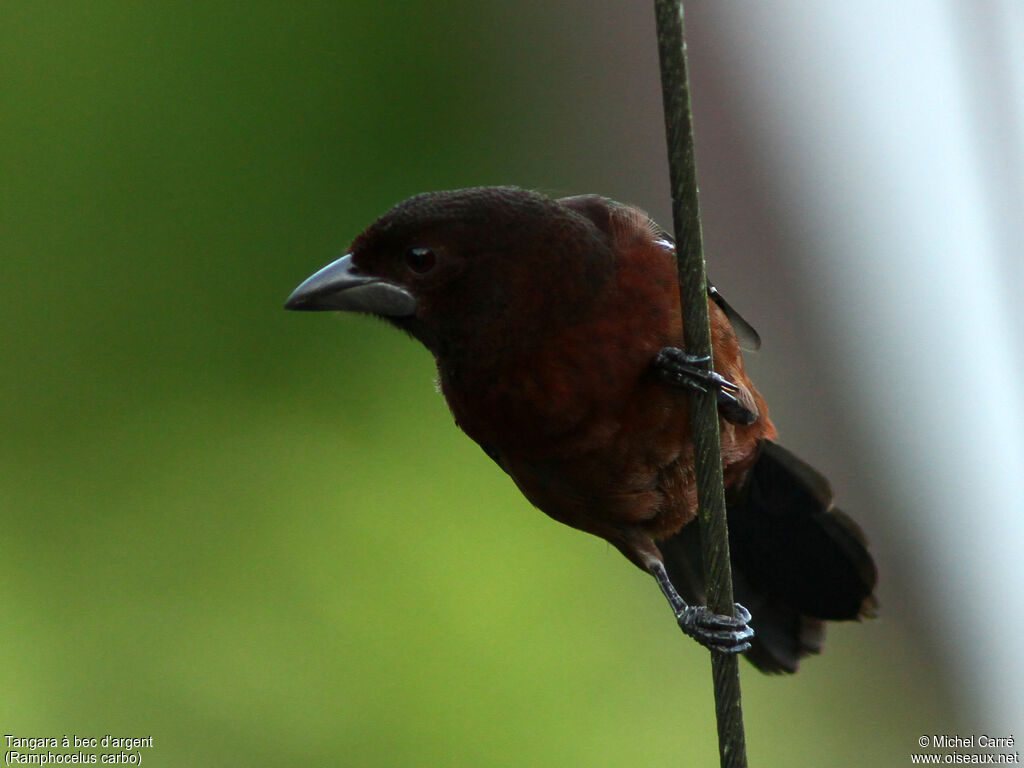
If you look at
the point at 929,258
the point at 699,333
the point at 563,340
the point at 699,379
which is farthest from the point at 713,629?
the point at 929,258

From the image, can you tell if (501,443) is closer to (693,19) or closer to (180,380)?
(180,380)

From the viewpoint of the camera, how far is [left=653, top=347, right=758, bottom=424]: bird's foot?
8.64ft

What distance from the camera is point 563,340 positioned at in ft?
9.62

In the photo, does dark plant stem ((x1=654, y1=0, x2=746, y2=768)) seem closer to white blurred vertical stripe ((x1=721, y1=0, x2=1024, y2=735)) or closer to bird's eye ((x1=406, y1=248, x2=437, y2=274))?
bird's eye ((x1=406, y1=248, x2=437, y2=274))

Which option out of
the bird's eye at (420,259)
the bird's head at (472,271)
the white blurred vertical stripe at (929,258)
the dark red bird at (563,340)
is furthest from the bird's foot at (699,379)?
the white blurred vertical stripe at (929,258)

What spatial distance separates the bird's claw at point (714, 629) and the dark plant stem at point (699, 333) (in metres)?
0.46

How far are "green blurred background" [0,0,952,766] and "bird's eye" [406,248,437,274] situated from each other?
2.79 meters

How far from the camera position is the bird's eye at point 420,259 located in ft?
10.1

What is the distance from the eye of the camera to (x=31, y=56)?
249 inches

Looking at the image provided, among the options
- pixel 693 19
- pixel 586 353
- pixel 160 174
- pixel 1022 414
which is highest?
pixel 693 19

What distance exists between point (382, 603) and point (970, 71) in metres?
3.81

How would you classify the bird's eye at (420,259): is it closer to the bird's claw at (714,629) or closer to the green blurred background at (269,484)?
the bird's claw at (714,629)

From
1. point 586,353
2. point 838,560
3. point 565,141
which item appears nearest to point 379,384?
point 565,141

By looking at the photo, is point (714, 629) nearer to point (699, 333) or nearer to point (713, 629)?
point (713, 629)
